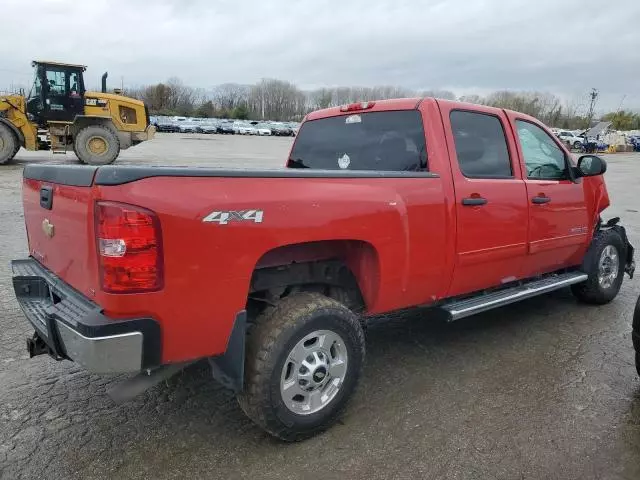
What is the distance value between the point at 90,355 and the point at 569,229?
4160 millimetres

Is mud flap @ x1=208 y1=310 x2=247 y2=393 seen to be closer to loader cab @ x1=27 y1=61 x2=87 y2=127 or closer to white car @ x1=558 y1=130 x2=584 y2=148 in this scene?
loader cab @ x1=27 y1=61 x2=87 y2=127

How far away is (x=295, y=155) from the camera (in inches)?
186

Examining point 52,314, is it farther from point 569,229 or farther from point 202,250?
point 569,229

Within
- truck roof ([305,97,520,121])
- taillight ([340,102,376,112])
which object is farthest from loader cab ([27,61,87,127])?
taillight ([340,102,376,112])

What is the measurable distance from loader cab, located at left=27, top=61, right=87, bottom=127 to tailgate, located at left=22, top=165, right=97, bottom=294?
1598 centimetres

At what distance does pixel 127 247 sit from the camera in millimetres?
2262

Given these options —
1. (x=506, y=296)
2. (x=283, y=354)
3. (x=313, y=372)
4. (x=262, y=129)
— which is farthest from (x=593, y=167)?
(x=262, y=129)

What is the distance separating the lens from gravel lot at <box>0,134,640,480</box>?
2.71 m

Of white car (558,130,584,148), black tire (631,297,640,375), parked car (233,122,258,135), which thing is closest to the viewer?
black tire (631,297,640,375)

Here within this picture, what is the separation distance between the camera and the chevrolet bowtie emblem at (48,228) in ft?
9.43

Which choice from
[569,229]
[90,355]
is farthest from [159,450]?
[569,229]

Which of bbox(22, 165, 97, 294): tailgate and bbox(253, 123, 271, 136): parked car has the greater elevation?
bbox(253, 123, 271, 136): parked car

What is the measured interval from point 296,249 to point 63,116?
17.2 m

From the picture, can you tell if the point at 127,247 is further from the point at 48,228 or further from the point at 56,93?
the point at 56,93
